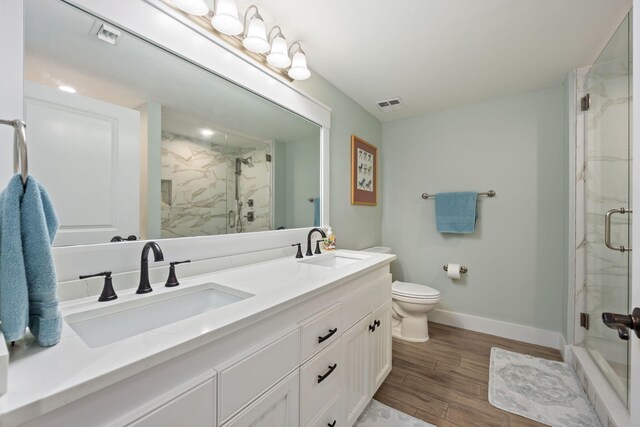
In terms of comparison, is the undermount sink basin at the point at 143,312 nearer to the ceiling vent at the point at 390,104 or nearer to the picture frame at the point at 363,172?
the picture frame at the point at 363,172

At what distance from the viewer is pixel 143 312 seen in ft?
2.91

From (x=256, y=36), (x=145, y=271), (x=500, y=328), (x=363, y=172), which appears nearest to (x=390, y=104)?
(x=363, y=172)

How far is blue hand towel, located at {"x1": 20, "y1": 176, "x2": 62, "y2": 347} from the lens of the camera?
0.52 m

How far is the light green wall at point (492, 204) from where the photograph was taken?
2.24m

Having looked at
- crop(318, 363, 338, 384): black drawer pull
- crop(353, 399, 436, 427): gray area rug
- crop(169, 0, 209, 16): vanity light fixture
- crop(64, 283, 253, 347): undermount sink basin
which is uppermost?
crop(169, 0, 209, 16): vanity light fixture

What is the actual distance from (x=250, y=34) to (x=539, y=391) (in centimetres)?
271

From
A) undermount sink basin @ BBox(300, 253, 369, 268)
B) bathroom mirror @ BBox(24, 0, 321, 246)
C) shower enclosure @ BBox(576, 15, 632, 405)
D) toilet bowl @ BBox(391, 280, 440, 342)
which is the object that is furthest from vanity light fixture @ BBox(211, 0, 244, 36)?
A: toilet bowl @ BBox(391, 280, 440, 342)

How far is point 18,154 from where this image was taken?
53cm

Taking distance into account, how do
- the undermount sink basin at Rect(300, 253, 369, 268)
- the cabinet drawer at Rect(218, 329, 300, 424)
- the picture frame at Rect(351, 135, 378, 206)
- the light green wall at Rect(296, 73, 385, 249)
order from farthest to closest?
the picture frame at Rect(351, 135, 378, 206)
the light green wall at Rect(296, 73, 385, 249)
the undermount sink basin at Rect(300, 253, 369, 268)
the cabinet drawer at Rect(218, 329, 300, 424)

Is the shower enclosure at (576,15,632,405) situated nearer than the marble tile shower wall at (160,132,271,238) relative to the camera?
No

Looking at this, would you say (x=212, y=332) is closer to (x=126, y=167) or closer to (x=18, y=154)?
(x=18, y=154)

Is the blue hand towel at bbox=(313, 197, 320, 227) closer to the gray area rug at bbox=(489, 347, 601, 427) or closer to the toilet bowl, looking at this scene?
the toilet bowl

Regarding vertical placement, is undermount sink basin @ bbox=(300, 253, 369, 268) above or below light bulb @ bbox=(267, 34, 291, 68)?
below

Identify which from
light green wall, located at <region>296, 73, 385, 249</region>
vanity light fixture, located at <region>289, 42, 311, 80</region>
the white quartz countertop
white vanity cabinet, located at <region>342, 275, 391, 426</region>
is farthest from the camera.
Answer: light green wall, located at <region>296, 73, 385, 249</region>
